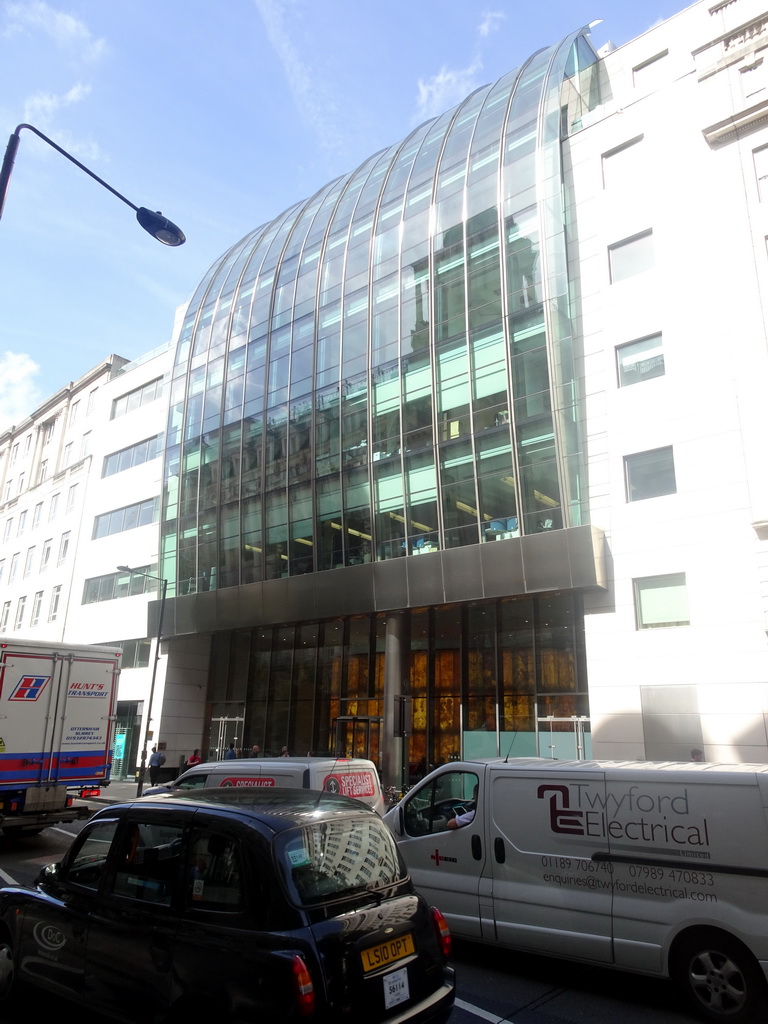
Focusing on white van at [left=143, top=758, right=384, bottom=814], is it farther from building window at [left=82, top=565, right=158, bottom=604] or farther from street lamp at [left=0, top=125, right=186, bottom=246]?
building window at [left=82, top=565, right=158, bottom=604]

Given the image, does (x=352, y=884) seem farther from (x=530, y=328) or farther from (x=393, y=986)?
(x=530, y=328)

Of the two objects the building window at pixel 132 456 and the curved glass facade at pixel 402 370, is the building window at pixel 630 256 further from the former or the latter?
the building window at pixel 132 456

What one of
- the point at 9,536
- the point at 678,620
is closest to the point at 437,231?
the point at 678,620

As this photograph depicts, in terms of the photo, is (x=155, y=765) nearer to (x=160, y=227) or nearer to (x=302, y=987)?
(x=160, y=227)

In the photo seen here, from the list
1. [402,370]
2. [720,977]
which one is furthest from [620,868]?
[402,370]

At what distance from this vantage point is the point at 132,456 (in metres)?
36.8

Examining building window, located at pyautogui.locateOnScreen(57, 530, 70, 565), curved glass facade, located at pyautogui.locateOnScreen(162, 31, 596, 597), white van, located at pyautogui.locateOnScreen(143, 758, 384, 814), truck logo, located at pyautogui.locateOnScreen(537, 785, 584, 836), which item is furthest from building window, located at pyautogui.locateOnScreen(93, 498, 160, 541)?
truck logo, located at pyautogui.locateOnScreen(537, 785, 584, 836)

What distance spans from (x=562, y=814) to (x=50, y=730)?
411 inches

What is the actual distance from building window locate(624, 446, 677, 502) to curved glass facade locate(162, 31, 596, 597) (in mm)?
1485

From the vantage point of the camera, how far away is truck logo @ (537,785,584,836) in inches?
261

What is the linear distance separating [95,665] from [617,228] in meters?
19.3

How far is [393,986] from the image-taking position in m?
4.08

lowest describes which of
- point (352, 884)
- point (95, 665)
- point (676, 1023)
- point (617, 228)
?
point (676, 1023)

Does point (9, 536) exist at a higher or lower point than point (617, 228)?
lower
